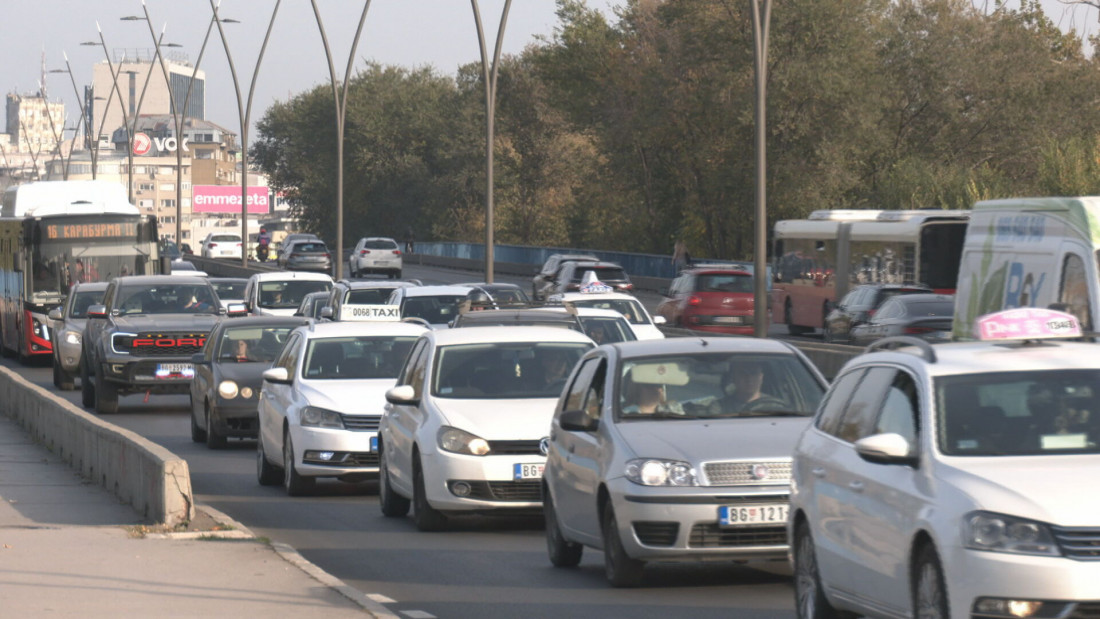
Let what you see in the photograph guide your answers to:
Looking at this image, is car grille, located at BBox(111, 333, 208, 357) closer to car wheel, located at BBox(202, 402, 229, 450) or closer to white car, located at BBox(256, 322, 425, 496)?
car wheel, located at BBox(202, 402, 229, 450)

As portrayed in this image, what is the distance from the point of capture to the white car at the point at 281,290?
33.5 m

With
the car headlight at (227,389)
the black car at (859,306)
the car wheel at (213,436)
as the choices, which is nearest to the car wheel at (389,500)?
the car headlight at (227,389)

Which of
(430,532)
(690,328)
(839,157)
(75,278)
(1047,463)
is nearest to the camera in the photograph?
(1047,463)

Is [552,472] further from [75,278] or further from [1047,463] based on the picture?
[75,278]

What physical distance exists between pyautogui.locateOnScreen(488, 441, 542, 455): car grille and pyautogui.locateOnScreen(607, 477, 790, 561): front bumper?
2.74 m

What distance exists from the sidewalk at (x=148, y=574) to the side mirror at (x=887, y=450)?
286cm

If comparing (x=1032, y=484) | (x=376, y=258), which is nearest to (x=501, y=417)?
(x=1032, y=484)

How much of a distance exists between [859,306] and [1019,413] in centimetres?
2777

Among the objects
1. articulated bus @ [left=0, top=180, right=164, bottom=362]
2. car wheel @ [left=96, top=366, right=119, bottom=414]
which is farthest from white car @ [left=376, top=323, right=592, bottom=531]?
articulated bus @ [left=0, top=180, right=164, bottom=362]

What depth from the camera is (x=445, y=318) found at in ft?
84.3

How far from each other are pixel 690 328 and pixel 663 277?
3542cm

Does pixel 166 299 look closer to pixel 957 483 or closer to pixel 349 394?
pixel 349 394

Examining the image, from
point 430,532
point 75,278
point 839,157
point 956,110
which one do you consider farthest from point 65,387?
point 956,110

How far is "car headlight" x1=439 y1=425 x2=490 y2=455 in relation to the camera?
41.6ft
